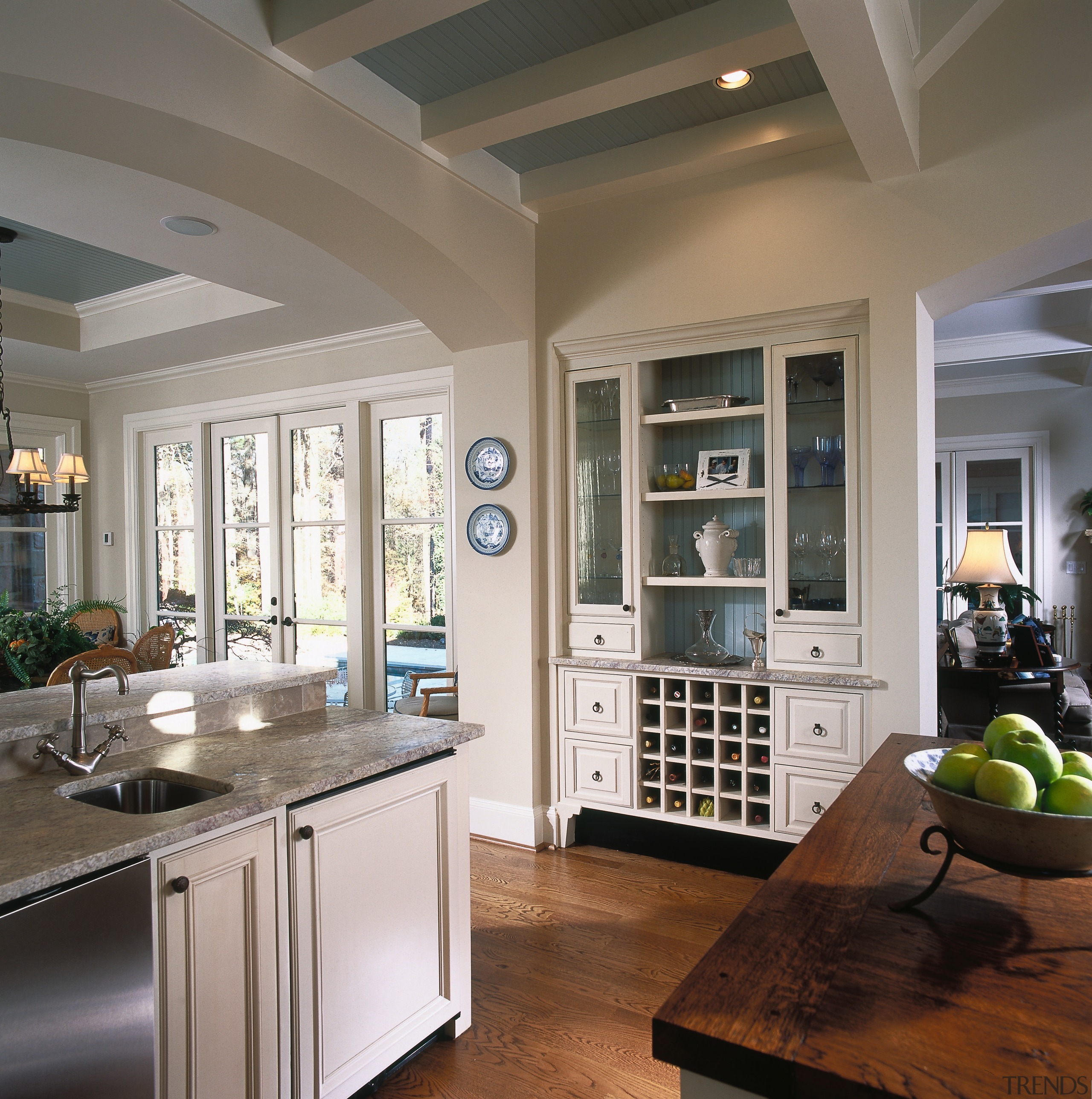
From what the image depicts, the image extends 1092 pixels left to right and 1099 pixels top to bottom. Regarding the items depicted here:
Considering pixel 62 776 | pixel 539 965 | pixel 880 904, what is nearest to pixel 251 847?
pixel 62 776

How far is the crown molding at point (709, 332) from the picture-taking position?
3127 millimetres

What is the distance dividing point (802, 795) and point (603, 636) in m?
1.07

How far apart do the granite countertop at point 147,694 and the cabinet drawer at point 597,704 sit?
1314mm

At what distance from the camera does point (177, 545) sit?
19.6 ft

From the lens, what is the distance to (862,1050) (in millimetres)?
799

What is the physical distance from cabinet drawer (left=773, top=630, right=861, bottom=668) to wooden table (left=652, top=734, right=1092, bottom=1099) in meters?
1.89

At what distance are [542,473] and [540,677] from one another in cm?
96

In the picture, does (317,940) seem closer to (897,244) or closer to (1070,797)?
(1070,797)

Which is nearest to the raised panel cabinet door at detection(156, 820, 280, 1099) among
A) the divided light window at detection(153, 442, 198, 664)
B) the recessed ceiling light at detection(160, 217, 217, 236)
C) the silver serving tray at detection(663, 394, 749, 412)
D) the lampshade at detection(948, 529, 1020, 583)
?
the silver serving tray at detection(663, 394, 749, 412)

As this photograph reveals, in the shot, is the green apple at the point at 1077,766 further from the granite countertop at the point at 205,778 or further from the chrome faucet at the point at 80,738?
the chrome faucet at the point at 80,738

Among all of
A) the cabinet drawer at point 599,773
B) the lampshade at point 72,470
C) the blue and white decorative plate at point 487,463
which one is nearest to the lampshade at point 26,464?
the lampshade at point 72,470

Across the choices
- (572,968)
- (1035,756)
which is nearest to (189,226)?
(572,968)

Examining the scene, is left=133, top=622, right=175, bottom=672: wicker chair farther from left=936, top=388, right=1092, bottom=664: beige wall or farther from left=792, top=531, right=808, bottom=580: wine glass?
left=936, top=388, right=1092, bottom=664: beige wall

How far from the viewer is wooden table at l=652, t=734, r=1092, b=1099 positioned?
2.55ft
